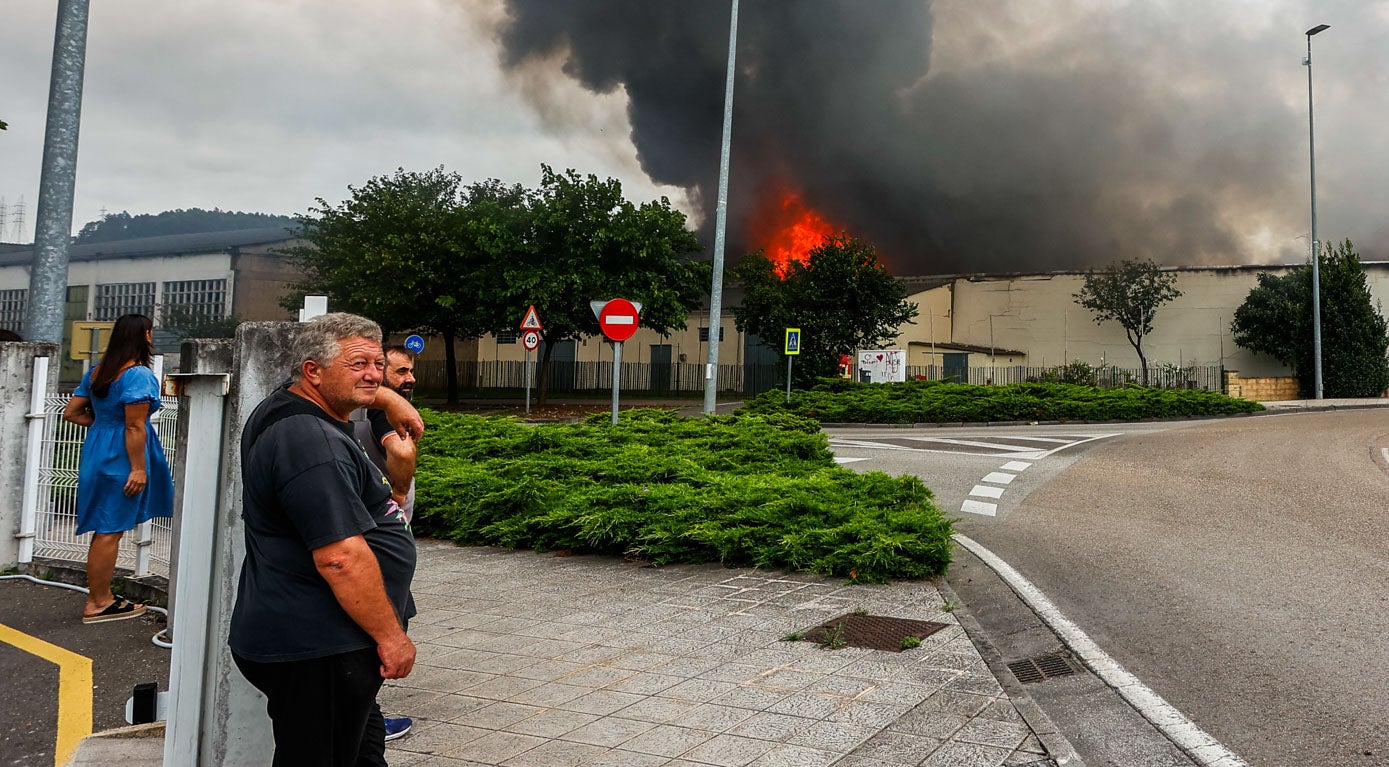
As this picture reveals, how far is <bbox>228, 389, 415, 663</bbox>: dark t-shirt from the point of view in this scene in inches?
97.3

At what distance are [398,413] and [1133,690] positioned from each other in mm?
3504

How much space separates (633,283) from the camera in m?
32.2

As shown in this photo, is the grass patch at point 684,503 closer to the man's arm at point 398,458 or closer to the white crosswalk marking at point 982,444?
the man's arm at point 398,458

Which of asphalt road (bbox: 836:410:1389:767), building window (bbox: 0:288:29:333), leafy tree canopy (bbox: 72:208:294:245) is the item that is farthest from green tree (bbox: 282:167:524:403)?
leafy tree canopy (bbox: 72:208:294:245)

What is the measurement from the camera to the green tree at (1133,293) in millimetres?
48562

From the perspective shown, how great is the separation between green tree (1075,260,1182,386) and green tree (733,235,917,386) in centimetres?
2039

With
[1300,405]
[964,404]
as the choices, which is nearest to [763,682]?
[964,404]

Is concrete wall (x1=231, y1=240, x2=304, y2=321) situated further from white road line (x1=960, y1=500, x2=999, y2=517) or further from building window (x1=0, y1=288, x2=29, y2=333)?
white road line (x1=960, y1=500, x2=999, y2=517)

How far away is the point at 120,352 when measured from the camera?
5.94 meters

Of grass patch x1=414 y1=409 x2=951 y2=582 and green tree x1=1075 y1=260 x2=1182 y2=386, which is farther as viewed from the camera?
green tree x1=1075 y1=260 x2=1182 y2=386

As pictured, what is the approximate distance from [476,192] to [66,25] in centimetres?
4391

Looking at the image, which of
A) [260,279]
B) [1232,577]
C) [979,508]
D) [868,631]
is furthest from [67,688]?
[260,279]

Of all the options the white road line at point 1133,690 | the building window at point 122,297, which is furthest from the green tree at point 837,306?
the building window at point 122,297

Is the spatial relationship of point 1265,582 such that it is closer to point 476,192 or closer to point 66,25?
point 66,25
